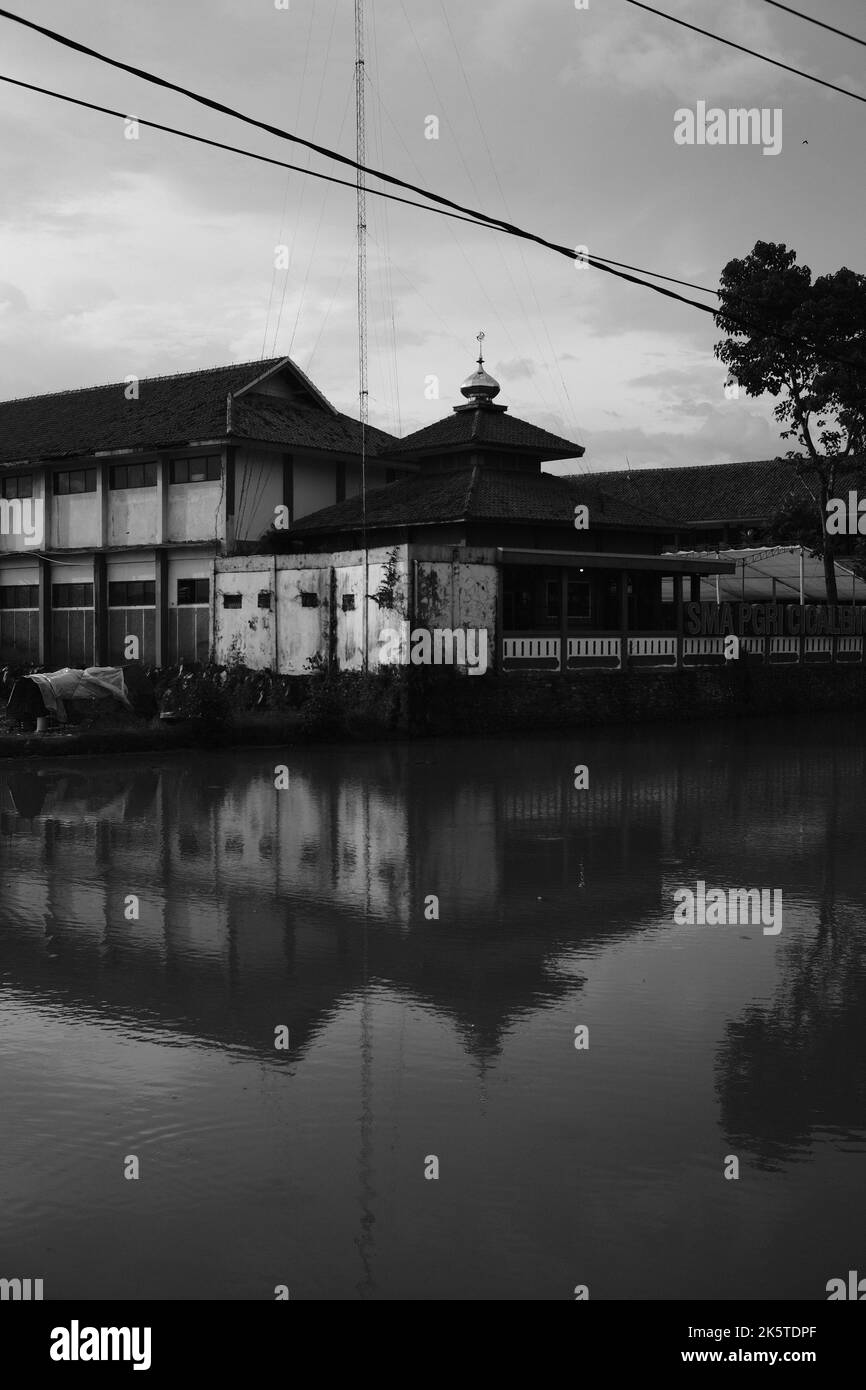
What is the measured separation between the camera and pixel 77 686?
79.3ft

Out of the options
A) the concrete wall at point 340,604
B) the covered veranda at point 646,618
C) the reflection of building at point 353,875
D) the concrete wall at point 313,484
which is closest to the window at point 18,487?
the concrete wall at point 313,484

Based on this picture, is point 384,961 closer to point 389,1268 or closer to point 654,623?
point 389,1268

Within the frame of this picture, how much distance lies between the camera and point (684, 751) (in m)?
23.2

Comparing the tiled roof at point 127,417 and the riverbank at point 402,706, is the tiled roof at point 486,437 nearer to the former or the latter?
the tiled roof at point 127,417

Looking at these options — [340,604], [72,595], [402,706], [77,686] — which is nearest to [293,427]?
[72,595]

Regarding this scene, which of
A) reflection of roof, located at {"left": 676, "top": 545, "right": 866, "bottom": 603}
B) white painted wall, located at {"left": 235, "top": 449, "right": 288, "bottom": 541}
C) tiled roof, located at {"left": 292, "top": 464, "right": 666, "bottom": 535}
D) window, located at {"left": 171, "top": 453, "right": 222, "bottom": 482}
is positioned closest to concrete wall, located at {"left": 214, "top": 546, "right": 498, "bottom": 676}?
tiled roof, located at {"left": 292, "top": 464, "right": 666, "bottom": 535}

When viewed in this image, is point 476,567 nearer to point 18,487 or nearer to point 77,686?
point 77,686

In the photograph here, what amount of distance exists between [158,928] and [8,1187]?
438cm

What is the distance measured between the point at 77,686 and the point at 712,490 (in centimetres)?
3628

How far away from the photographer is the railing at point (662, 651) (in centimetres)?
2795

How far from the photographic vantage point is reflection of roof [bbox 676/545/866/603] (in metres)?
39.7
